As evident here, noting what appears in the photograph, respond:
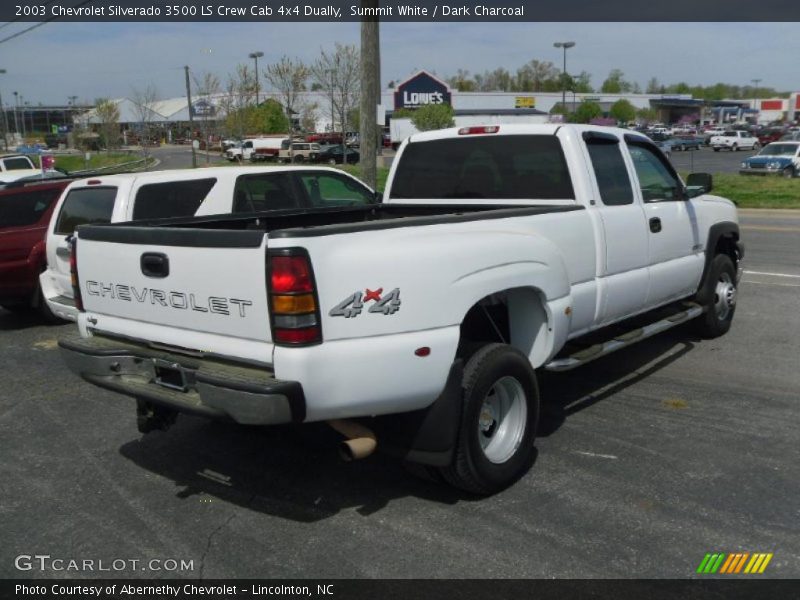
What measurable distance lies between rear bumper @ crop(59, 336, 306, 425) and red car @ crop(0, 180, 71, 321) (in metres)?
5.27

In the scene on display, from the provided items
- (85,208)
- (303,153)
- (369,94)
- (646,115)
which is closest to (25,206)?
(85,208)

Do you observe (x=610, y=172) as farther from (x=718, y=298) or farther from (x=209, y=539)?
(x=209, y=539)

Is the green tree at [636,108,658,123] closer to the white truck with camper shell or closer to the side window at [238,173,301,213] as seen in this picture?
the side window at [238,173,301,213]

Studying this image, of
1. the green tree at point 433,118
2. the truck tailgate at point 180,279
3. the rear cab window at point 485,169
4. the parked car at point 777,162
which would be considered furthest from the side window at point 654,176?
the green tree at point 433,118

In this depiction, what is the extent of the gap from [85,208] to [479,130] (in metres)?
4.71

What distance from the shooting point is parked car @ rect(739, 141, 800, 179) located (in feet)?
102

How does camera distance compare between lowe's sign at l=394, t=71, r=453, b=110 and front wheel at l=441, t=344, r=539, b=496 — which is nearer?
front wheel at l=441, t=344, r=539, b=496

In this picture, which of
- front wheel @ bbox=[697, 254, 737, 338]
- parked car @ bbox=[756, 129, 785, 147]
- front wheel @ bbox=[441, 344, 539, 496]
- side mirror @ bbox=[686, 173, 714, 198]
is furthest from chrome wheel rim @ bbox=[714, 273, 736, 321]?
parked car @ bbox=[756, 129, 785, 147]

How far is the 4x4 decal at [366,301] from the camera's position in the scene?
3.60 meters

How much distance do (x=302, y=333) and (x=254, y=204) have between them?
556 centimetres

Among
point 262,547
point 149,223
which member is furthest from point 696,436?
point 149,223

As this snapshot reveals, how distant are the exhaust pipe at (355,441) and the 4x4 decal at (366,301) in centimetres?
62

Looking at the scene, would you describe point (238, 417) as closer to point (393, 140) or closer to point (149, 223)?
point (149, 223)
